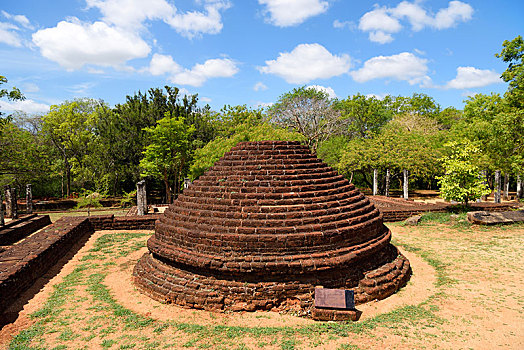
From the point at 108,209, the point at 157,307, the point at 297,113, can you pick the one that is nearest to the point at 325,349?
the point at 157,307

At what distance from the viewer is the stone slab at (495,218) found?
13.1 m

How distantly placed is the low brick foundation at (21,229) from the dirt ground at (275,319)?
5080mm

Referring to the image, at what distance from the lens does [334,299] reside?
20.1 ft

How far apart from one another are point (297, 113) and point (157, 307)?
3085 centimetres

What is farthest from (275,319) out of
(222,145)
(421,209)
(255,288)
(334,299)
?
(222,145)

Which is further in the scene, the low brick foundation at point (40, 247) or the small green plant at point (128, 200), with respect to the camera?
the small green plant at point (128, 200)

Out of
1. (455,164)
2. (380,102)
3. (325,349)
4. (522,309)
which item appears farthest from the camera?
(380,102)

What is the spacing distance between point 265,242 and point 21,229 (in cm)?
1265

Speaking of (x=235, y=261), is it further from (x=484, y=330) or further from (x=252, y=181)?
(x=484, y=330)

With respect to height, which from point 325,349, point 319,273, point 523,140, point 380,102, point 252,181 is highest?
point 380,102

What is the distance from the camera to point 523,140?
636 inches

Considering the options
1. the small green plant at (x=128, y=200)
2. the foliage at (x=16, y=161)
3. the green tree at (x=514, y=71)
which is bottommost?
the small green plant at (x=128, y=200)

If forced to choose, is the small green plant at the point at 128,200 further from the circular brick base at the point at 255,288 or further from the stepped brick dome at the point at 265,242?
the circular brick base at the point at 255,288

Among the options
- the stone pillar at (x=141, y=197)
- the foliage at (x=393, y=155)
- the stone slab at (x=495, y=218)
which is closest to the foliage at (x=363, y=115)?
the foliage at (x=393, y=155)
